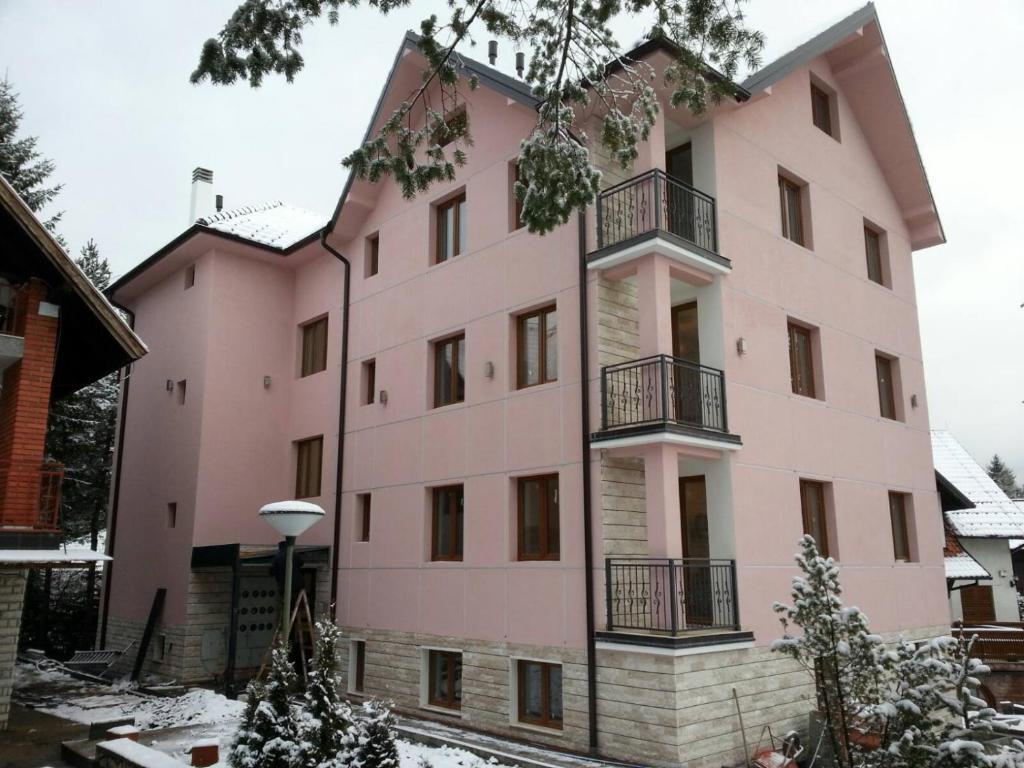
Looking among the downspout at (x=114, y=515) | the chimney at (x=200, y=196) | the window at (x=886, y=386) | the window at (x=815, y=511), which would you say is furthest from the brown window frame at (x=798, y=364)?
the chimney at (x=200, y=196)

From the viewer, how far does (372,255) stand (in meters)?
16.6

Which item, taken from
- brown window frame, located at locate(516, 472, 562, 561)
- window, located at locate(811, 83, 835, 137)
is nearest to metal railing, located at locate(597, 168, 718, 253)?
brown window frame, located at locate(516, 472, 562, 561)

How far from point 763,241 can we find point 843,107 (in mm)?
4817

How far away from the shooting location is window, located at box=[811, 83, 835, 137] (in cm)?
1555

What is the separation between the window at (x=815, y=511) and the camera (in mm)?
12992

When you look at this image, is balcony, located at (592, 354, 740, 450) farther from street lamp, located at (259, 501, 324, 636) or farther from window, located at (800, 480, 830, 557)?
street lamp, located at (259, 501, 324, 636)

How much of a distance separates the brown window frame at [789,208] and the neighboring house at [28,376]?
Answer: 1060 cm

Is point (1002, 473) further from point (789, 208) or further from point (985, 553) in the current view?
point (789, 208)

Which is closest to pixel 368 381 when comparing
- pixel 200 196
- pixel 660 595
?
pixel 660 595

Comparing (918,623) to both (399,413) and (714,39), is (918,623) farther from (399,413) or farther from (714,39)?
(714,39)

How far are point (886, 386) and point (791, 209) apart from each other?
406 centimetres

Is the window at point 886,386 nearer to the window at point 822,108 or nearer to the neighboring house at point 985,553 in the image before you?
the window at point 822,108

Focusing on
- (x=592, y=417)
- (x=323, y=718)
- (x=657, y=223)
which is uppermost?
(x=657, y=223)

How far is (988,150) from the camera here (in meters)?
13.6
